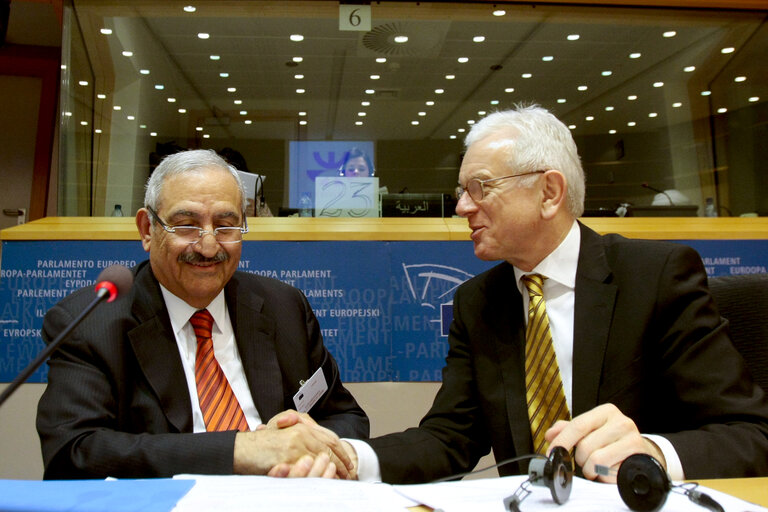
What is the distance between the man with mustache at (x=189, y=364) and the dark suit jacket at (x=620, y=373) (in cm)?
28

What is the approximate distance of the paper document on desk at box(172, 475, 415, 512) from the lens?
735 mm

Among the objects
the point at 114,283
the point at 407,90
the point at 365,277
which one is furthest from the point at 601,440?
the point at 407,90

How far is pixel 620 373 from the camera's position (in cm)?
137

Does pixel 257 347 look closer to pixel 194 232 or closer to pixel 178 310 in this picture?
pixel 178 310

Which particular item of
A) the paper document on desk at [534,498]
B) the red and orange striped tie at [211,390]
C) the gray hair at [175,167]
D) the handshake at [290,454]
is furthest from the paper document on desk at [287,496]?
the gray hair at [175,167]

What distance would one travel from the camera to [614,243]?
1534 millimetres

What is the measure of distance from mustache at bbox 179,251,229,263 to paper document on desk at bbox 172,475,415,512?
2.38 feet

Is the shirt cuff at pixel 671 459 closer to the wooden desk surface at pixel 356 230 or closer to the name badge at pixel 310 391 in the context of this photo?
the name badge at pixel 310 391

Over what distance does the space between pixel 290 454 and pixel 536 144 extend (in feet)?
3.13

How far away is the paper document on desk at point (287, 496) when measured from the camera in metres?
0.73

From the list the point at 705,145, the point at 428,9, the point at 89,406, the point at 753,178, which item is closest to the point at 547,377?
the point at 89,406

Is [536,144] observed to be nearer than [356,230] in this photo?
Yes

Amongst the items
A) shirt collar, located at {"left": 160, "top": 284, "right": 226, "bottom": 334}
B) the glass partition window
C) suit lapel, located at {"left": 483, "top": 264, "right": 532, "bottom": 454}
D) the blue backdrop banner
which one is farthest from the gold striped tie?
the glass partition window

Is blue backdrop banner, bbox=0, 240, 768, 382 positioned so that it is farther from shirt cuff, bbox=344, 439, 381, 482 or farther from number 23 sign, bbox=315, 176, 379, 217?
number 23 sign, bbox=315, 176, 379, 217
